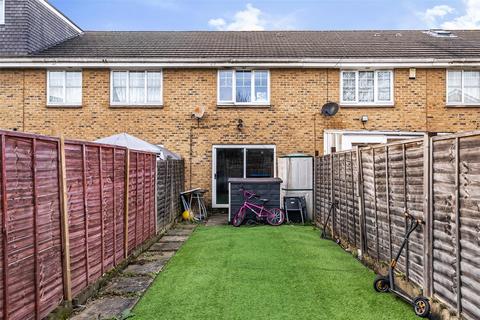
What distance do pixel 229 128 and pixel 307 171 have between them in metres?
3.39

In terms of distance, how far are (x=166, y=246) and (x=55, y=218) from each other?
15.6 ft

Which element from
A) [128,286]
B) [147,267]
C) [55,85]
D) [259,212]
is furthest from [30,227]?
[55,85]

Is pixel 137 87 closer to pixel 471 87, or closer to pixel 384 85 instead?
pixel 384 85

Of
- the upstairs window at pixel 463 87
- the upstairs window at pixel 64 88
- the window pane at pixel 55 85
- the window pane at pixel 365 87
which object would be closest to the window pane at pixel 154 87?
the upstairs window at pixel 64 88

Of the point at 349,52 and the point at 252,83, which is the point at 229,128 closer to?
the point at 252,83

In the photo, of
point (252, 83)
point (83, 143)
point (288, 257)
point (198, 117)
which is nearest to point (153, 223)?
→ point (288, 257)

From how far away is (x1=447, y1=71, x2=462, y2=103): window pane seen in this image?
609 inches

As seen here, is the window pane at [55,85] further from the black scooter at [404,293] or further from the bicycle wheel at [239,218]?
the black scooter at [404,293]

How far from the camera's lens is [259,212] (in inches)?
495

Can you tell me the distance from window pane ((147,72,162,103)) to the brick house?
3 cm

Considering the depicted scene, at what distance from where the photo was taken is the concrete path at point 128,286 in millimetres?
5082

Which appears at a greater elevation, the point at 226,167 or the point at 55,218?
the point at 226,167

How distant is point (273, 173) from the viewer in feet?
50.2

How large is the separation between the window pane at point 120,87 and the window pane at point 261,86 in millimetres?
4533
